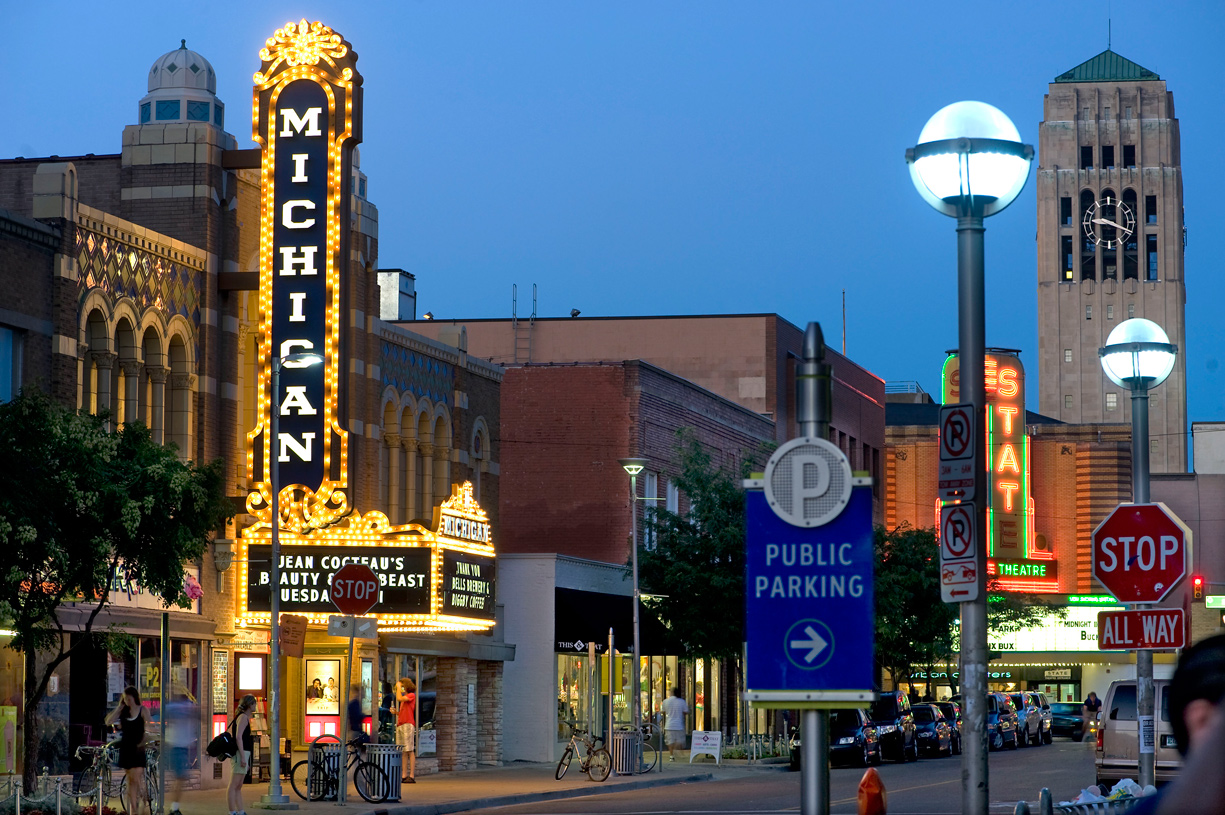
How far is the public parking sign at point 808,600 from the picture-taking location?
27.4ft

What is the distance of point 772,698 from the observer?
8.48 m

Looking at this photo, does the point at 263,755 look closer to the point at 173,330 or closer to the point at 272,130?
the point at 173,330

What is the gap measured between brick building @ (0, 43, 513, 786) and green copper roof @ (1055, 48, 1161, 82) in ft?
330

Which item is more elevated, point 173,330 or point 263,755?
point 173,330

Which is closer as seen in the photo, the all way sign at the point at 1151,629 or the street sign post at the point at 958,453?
the street sign post at the point at 958,453

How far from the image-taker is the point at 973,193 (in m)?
10.4

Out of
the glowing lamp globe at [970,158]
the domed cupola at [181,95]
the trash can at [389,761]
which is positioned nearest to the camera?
the glowing lamp globe at [970,158]

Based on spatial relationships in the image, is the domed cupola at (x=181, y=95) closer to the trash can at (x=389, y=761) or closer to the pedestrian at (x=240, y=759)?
the trash can at (x=389, y=761)

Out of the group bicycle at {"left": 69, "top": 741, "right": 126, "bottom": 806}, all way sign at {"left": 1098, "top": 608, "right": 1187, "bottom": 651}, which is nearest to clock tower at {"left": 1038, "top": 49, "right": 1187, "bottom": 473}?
bicycle at {"left": 69, "top": 741, "right": 126, "bottom": 806}

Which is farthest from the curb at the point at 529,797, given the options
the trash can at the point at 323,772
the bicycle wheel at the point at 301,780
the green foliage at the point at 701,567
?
the green foliage at the point at 701,567

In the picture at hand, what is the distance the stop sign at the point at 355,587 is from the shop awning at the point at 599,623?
618 inches

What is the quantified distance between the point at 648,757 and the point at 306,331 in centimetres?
1688

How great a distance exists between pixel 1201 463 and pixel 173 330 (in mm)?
74280

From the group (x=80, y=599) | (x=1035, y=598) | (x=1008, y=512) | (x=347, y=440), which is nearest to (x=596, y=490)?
(x=347, y=440)
